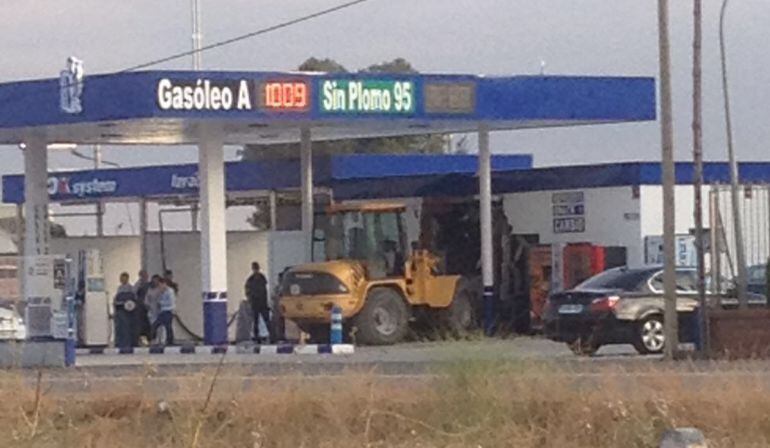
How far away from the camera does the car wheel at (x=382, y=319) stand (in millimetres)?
40219

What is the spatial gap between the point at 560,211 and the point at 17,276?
1202cm

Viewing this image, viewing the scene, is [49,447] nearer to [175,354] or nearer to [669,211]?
[669,211]

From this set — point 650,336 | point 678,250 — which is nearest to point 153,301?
point 678,250

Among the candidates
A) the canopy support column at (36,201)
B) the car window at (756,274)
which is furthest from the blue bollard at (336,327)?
the car window at (756,274)

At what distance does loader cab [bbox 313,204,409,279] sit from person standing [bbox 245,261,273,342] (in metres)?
1.81

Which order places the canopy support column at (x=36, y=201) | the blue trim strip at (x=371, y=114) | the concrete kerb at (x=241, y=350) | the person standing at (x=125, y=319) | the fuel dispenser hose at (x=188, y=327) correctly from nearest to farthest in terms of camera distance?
the concrete kerb at (x=241, y=350)
the blue trim strip at (x=371, y=114)
the person standing at (x=125, y=319)
the canopy support column at (x=36, y=201)
the fuel dispenser hose at (x=188, y=327)

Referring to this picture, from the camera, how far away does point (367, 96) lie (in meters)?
40.0

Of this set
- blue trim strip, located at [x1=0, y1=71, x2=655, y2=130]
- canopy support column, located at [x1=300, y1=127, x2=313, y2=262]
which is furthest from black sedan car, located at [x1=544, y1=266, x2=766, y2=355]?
canopy support column, located at [x1=300, y1=127, x2=313, y2=262]

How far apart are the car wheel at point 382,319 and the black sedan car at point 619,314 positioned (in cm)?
735

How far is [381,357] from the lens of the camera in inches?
1383

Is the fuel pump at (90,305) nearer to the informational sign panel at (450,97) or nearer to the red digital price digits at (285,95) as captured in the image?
the red digital price digits at (285,95)

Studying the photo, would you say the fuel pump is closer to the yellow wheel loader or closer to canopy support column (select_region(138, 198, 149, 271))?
canopy support column (select_region(138, 198, 149, 271))

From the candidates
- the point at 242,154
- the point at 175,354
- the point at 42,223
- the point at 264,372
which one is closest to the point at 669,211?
the point at 264,372

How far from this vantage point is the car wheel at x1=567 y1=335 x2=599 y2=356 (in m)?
32.2
